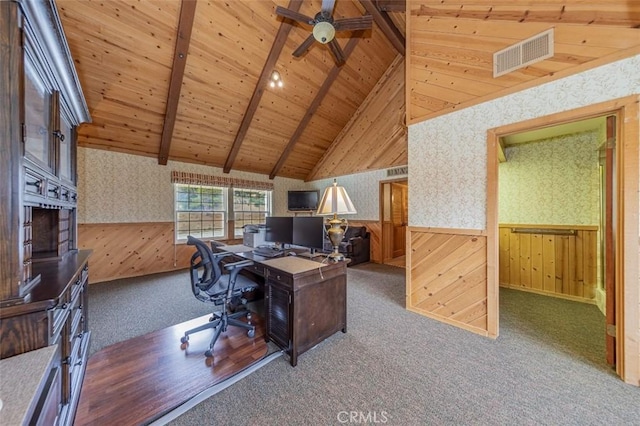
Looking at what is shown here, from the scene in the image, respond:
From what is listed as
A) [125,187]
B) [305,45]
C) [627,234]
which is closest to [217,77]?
[305,45]

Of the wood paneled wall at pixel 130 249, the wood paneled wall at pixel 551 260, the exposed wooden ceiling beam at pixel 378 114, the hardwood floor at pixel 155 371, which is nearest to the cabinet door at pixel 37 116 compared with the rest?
the hardwood floor at pixel 155 371

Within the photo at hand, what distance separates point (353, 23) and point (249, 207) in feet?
15.9

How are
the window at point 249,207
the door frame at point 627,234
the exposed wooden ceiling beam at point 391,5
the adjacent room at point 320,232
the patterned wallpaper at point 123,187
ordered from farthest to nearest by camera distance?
1. the window at point 249,207
2. the patterned wallpaper at point 123,187
3. the exposed wooden ceiling beam at point 391,5
4. the door frame at point 627,234
5. the adjacent room at point 320,232

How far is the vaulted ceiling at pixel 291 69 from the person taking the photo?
84.9 inches

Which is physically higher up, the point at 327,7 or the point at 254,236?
the point at 327,7

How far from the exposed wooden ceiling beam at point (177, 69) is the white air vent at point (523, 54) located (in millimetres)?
3694

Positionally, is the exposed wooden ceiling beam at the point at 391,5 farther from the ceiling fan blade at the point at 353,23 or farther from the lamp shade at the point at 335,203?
the lamp shade at the point at 335,203

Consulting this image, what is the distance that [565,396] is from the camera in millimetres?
1605

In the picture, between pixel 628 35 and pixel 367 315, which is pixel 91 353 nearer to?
pixel 367 315

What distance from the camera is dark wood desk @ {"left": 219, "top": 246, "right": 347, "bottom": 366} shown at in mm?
1955

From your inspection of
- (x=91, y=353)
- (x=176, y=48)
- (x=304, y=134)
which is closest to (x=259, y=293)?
(x=91, y=353)

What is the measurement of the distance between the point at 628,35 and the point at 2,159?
12.5 ft

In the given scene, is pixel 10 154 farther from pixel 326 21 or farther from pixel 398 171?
pixel 398 171

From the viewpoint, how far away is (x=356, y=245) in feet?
18.3
